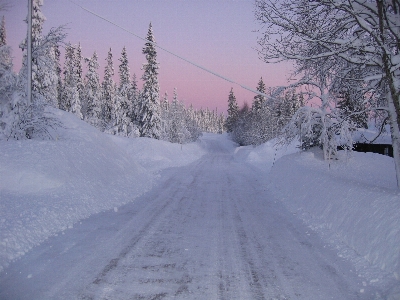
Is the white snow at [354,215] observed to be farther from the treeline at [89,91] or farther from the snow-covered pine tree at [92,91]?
the snow-covered pine tree at [92,91]

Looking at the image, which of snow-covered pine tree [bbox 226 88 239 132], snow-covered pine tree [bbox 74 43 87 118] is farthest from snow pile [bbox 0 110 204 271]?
snow-covered pine tree [bbox 226 88 239 132]

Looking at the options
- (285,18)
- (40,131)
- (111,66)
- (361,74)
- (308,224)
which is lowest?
(308,224)

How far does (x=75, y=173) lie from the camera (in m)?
9.52

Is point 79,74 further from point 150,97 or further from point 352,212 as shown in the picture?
point 352,212

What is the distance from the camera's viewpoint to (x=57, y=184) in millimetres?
8328

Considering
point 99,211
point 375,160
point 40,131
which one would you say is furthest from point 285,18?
point 375,160

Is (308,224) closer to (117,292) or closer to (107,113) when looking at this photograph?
(117,292)

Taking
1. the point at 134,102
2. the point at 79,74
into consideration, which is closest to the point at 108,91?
the point at 134,102

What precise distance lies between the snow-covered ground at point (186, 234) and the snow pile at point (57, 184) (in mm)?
33

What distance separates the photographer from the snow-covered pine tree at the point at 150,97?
3656 cm

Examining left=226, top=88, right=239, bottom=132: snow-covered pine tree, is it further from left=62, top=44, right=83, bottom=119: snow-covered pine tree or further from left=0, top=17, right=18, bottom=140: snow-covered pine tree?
left=0, top=17, right=18, bottom=140: snow-covered pine tree

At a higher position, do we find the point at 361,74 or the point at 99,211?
the point at 361,74

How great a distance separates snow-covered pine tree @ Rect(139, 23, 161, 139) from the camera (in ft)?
120

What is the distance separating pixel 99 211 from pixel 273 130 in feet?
135
